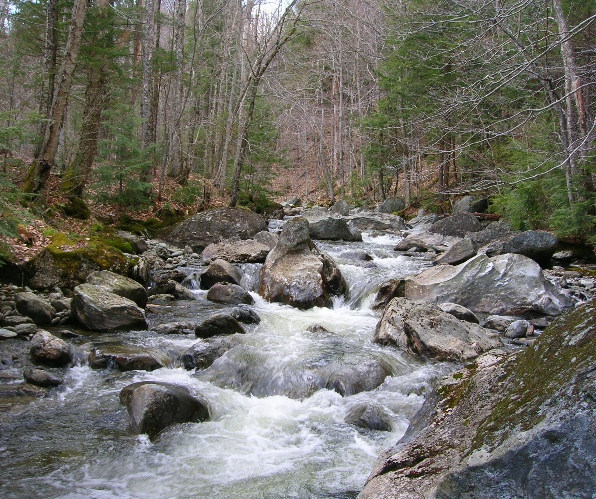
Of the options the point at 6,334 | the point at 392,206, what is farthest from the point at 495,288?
the point at 392,206

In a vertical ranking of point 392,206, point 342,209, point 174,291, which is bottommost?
point 174,291

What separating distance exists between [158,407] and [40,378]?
1.77m

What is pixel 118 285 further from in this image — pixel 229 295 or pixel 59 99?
pixel 59 99

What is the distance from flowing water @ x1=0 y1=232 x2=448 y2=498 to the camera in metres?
3.83

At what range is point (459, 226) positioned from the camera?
53.2 feet

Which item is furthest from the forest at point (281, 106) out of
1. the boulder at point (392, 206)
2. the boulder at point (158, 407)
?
the boulder at point (158, 407)

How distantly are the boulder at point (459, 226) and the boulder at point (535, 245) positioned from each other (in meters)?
4.02

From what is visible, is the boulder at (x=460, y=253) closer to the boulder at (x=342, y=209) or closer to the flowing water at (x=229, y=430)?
the flowing water at (x=229, y=430)

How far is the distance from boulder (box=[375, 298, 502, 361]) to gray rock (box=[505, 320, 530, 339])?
62 centimetres

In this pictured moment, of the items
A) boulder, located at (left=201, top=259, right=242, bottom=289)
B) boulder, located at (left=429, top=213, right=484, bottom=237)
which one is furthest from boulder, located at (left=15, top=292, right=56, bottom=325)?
boulder, located at (left=429, top=213, right=484, bottom=237)

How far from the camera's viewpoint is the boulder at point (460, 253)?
1216 centimetres

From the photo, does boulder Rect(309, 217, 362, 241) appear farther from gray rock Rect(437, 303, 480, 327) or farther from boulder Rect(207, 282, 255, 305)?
gray rock Rect(437, 303, 480, 327)

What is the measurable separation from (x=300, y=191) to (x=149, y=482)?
115 ft

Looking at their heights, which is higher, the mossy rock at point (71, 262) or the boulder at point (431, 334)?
the mossy rock at point (71, 262)
